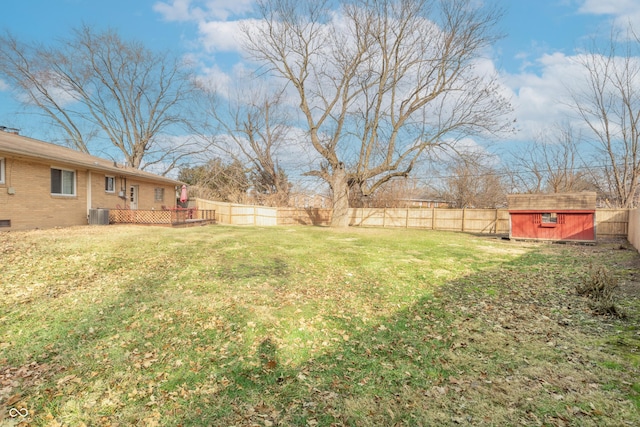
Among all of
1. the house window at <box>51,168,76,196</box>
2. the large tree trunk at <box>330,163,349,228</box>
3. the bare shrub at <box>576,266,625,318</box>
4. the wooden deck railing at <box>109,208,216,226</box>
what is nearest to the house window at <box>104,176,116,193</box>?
the wooden deck railing at <box>109,208,216,226</box>

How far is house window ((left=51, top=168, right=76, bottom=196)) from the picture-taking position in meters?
13.5

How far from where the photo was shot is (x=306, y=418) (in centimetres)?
281

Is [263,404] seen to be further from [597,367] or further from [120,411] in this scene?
[597,367]

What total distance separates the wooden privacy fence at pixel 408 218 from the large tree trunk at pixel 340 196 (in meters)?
6.22

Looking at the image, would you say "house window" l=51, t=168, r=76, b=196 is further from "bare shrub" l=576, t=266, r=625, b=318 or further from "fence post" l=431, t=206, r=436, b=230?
"fence post" l=431, t=206, r=436, b=230

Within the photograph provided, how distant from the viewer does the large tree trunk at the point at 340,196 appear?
60.8 ft

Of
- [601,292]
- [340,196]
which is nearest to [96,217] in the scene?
[340,196]

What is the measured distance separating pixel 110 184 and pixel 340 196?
43.8 ft

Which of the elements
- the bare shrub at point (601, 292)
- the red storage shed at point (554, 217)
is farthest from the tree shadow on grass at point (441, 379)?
the red storage shed at point (554, 217)

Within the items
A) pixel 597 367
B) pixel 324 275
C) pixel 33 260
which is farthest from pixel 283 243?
pixel 597 367

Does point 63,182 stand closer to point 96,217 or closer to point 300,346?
point 96,217

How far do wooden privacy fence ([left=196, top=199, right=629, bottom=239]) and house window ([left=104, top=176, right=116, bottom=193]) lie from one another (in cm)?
769

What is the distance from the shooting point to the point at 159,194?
2206 cm

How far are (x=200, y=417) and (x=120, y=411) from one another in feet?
2.57
